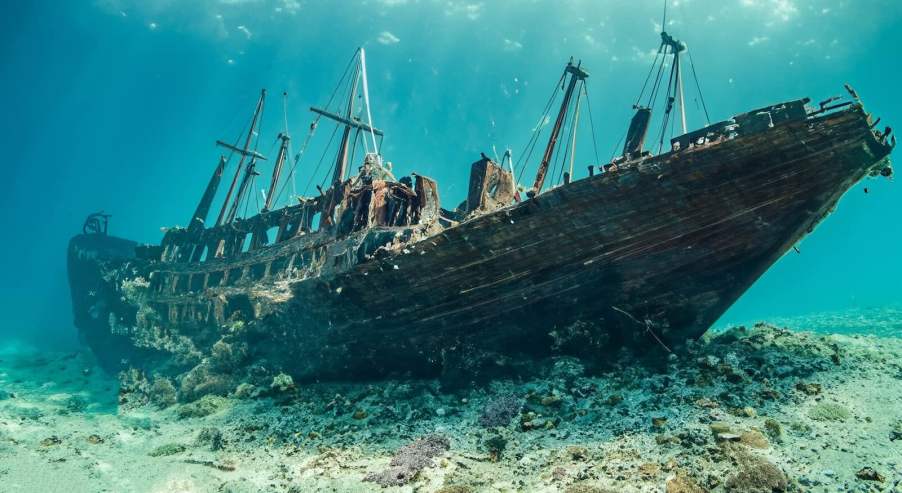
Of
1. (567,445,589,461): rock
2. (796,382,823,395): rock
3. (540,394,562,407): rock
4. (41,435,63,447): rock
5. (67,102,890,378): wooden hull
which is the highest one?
(67,102,890,378): wooden hull

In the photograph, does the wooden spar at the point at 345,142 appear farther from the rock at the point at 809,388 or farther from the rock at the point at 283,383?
the rock at the point at 809,388

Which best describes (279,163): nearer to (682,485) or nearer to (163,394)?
(163,394)

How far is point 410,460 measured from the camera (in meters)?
7.41

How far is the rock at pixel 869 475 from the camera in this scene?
5273 millimetres

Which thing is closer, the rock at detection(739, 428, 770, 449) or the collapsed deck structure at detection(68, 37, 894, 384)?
the rock at detection(739, 428, 770, 449)

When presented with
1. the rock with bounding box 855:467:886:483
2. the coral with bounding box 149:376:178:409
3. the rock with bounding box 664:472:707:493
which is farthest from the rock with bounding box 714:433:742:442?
the coral with bounding box 149:376:178:409

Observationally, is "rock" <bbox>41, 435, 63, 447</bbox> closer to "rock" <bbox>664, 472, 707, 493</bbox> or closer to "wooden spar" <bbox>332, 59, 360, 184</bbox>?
"rock" <bbox>664, 472, 707, 493</bbox>

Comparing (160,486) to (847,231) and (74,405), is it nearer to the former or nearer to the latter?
(74,405)

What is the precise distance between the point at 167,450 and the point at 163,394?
7.05m

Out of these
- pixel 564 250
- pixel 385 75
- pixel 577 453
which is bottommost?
pixel 577 453

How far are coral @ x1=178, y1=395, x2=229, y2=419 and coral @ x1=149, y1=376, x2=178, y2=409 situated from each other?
2.12m

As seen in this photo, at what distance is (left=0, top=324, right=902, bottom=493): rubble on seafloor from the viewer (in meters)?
5.92

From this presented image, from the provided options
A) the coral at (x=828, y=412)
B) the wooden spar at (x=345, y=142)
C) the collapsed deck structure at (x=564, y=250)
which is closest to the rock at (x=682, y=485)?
the coral at (x=828, y=412)

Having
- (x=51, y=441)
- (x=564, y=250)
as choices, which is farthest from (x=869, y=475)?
(x=51, y=441)
